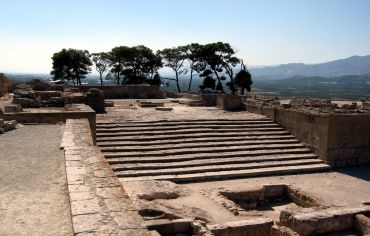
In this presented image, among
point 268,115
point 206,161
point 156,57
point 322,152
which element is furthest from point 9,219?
point 156,57

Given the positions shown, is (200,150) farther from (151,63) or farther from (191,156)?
(151,63)

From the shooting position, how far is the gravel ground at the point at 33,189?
4129mm

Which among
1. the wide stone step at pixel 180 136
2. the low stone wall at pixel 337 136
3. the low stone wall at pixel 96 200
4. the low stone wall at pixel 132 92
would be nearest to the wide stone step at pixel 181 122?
the wide stone step at pixel 180 136

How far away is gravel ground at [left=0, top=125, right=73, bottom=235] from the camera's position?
4.13 m

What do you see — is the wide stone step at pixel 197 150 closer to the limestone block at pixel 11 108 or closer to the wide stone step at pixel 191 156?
the wide stone step at pixel 191 156

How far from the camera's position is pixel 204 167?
13.4m

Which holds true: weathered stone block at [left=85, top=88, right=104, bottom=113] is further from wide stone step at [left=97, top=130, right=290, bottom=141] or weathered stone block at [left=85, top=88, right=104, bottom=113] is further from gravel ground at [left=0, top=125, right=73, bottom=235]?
gravel ground at [left=0, top=125, right=73, bottom=235]

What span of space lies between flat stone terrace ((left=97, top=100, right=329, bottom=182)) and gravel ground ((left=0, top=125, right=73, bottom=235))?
4673 mm

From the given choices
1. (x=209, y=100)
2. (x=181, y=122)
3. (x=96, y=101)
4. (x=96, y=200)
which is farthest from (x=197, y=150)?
(x=209, y=100)

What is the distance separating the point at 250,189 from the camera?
37.2 ft

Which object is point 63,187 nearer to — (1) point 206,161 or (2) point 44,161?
(2) point 44,161

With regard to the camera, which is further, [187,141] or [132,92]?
[132,92]

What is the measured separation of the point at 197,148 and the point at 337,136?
5514 mm

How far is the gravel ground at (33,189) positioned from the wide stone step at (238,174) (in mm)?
4528
